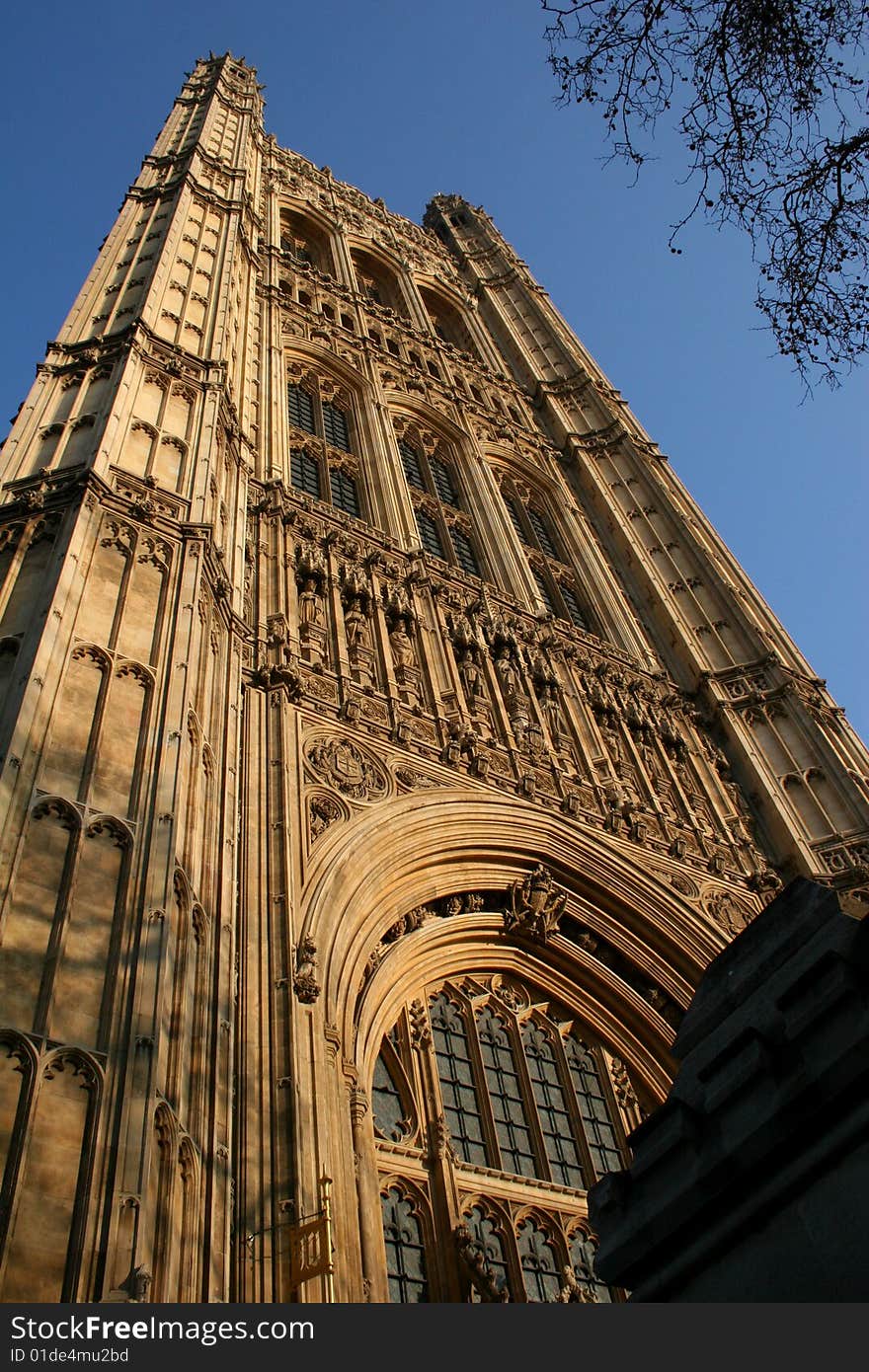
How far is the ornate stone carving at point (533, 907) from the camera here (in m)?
14.3

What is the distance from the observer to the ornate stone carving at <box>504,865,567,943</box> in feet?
46.8

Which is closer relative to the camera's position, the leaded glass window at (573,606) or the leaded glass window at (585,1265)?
the leaded glass window at (585,1265)

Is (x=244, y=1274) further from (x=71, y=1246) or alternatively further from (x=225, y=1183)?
(x=71, y=1246)

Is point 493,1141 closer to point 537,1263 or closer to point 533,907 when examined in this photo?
point 537,1263

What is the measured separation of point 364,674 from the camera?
598 inches

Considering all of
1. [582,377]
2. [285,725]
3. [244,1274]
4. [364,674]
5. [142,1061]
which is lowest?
[244,1274]

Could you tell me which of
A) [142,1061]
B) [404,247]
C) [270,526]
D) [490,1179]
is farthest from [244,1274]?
[404,247]

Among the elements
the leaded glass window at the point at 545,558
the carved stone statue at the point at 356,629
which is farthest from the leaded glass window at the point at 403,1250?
the leaded glass window at the point at 545,558

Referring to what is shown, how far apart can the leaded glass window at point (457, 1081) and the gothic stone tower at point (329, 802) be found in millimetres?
38

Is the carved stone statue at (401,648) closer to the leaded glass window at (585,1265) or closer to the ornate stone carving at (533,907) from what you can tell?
the ornate stone carving at (533,907)

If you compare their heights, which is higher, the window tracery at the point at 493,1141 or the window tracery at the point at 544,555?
the window tracery at the point at 544,555

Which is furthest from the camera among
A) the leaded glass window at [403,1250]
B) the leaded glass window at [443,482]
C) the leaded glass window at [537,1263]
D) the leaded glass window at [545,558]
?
the leaded glass window at [443,482]

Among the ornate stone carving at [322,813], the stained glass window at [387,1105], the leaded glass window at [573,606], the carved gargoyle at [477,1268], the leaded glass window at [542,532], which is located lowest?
the carved gargoyle at [477,1268]

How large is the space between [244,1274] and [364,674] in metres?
8.44
